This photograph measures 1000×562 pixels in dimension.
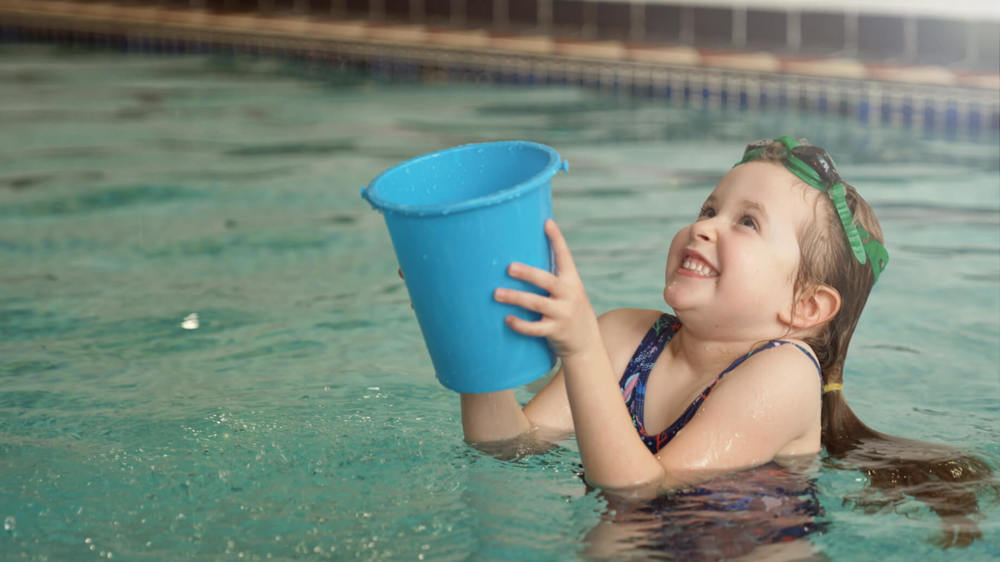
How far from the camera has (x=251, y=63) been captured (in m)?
10.3

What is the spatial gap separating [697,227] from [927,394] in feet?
5.42

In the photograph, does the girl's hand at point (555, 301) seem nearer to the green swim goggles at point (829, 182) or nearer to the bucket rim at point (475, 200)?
the bucket rim at point (475, 200)

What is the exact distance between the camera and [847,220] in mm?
2352

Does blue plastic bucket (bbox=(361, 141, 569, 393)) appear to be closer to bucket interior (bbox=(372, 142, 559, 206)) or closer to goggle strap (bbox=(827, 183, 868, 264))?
bucket interior (bbox=(372, 142, 559, 206))

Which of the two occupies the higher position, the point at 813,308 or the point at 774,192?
the point at 774,192

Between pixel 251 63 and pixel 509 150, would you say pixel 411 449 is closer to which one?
pixel 509 150

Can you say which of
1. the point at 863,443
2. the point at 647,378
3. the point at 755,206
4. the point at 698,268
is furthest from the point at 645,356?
the point at 863,443

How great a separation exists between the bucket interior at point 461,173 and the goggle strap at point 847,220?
2.20 ft

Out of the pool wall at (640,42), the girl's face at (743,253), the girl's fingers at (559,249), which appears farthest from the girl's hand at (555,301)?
the pool wall at (640,42)

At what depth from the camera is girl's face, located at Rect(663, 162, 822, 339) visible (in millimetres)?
2285

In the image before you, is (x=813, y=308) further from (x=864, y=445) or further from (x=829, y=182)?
(x=864, y=445)

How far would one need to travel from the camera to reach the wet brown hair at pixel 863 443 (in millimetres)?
2357

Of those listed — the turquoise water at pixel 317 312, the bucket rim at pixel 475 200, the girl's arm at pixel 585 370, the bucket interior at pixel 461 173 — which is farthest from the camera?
the turquoise water at pixel 317 312

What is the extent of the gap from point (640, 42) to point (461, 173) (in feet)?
24.7
